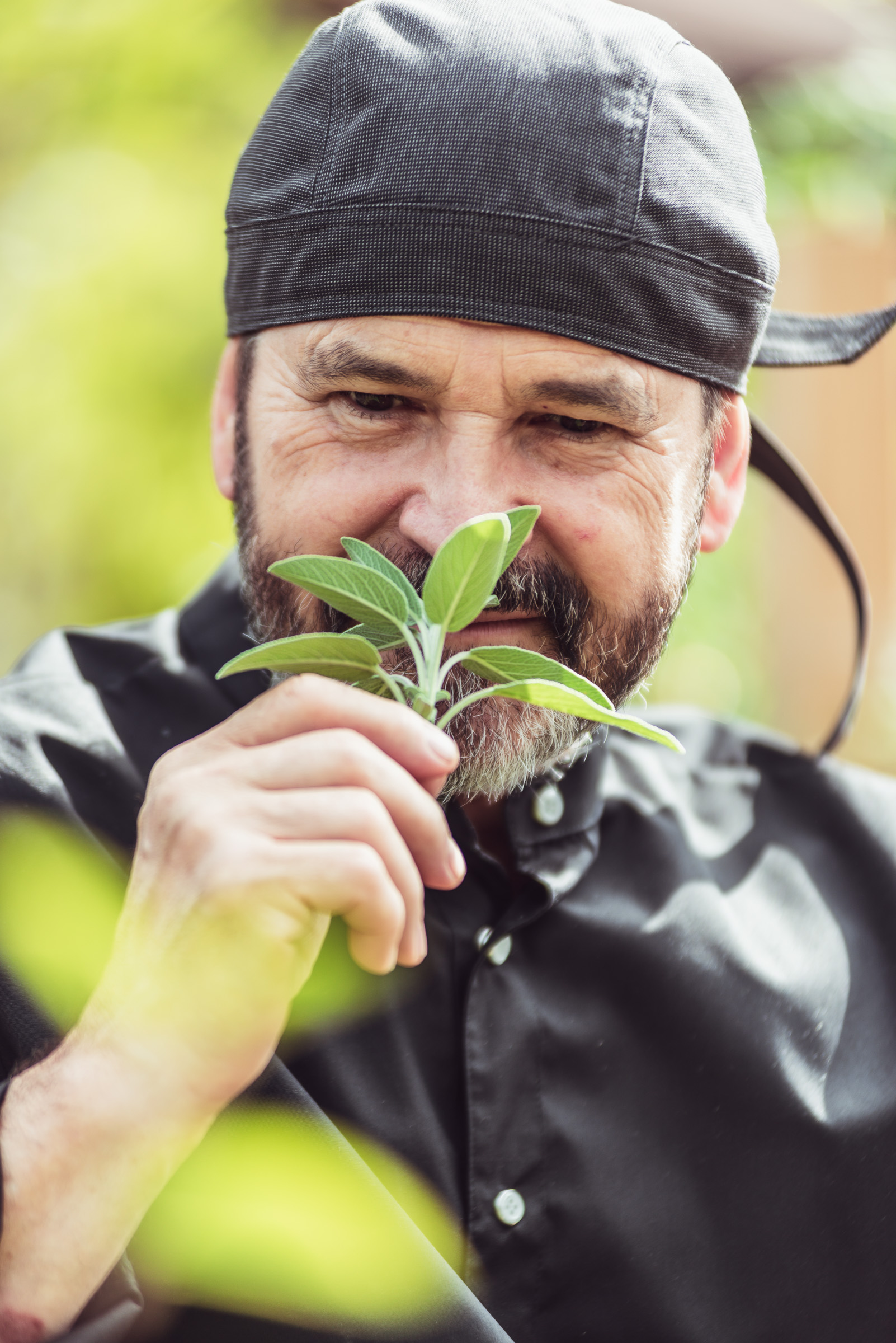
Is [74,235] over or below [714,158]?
below

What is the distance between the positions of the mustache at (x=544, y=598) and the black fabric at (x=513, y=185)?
0.28m

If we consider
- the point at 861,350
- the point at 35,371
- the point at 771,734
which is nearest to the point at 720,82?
the point at 861,350

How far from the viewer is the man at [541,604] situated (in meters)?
1.52

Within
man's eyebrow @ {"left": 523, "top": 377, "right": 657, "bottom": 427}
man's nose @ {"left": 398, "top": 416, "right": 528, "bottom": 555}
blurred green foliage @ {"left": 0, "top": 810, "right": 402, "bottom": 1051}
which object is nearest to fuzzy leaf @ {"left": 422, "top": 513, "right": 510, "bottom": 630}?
man's nose @ {"left": 398, "top": 416, "right": 528, "bottom": 555}

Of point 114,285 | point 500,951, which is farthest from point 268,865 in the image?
point 114,285

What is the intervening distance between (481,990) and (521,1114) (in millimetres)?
153

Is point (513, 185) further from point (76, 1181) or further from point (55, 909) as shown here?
point (76, 1181)

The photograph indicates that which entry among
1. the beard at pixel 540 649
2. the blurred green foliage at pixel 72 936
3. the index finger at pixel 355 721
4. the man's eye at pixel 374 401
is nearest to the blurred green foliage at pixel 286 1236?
the blurred green foliage at pixel 72 936

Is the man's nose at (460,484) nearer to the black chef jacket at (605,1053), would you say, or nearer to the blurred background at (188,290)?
the black chef jacket at (605,1053)

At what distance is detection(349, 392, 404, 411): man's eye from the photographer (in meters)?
1.56

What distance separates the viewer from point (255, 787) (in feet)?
3.46

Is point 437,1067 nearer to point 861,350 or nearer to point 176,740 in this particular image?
point 176,740

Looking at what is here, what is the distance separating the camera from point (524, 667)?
117 cm

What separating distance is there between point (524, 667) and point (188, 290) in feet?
14.7
